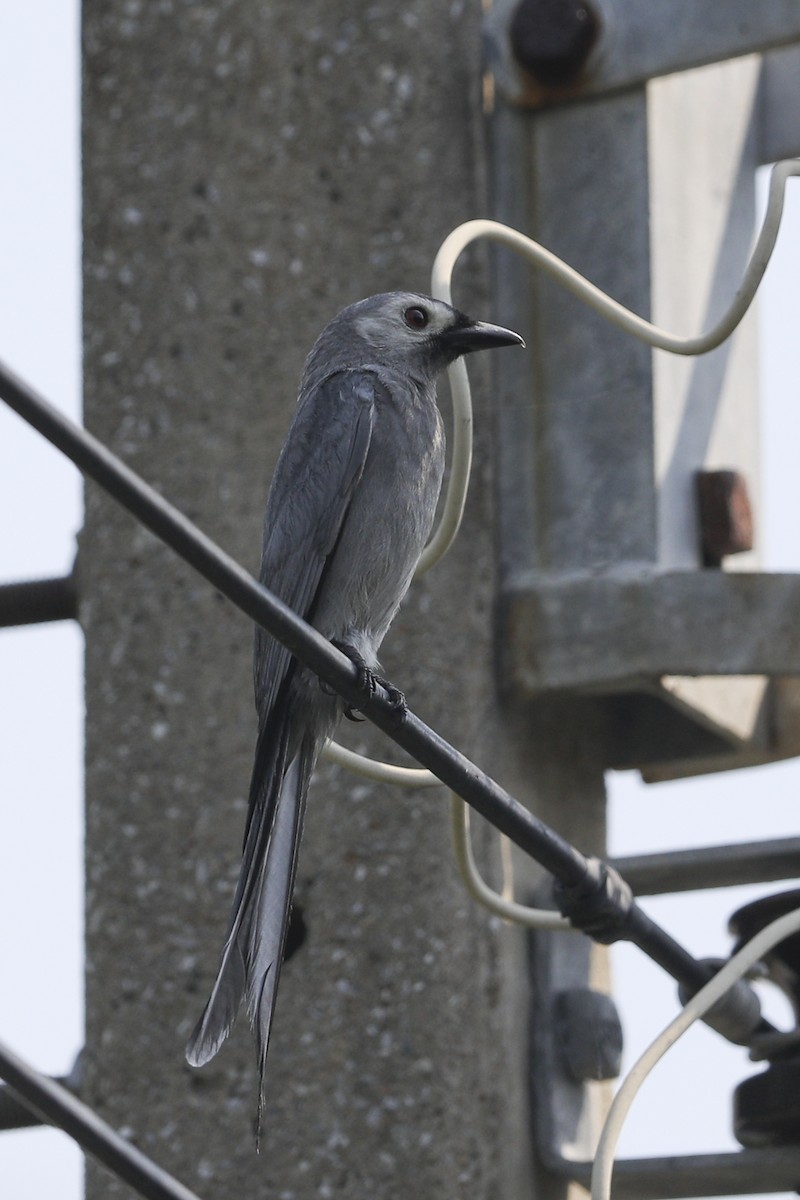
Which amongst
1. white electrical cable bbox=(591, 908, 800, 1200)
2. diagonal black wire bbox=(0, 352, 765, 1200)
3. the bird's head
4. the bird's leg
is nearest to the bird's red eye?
the bird's head

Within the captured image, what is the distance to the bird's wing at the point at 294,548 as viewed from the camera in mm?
3697

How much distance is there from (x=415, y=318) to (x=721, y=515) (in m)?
1.08

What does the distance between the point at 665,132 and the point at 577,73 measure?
0.28 meters

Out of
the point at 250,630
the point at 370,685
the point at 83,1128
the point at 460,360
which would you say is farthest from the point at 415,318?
the point at 83,1128

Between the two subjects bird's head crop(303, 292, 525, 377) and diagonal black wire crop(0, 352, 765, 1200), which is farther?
bird's head crop(303, 292, 525, 377)

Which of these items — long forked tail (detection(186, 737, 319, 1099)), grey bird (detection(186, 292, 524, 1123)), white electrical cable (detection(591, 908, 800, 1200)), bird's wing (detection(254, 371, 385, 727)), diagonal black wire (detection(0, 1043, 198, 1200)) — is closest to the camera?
diagonal black wire (detection(0, 1043, 198, 1200))

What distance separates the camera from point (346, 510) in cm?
415

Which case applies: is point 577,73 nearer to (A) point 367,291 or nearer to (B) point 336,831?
(A) point 367,291

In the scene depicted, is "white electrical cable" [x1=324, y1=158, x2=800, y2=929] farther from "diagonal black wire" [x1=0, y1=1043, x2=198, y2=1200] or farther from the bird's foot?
"diagonal black wire" [x1=0, y1=1043, x2=198, y2=1200]

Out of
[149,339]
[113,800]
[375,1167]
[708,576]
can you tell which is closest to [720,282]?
[708,576]

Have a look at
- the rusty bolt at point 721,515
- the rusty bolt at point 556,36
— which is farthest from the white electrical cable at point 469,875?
the rusty bolt at point 556,36

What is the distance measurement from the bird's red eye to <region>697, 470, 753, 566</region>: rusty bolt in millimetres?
1047

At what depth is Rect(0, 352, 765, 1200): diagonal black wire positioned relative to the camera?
245 centimetres

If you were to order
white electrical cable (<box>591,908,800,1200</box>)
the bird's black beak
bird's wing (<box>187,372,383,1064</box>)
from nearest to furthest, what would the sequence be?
1. white electrical cable (<box>591,908,800,1200</box>)
2. bird's wing (<box>187,372,383,1064</box>)
3. the bird's black beak
